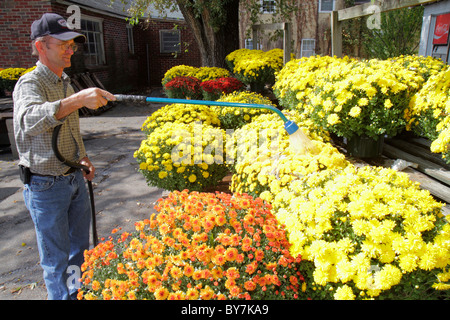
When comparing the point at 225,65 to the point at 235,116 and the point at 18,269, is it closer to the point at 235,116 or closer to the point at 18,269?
the point at 235,116

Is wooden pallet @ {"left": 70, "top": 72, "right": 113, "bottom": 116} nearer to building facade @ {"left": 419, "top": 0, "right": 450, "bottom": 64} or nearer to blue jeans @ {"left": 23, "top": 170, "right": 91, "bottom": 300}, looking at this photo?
blue jeans @ {"left": 23, "top": 170, "right": 91, "bottom": 300}

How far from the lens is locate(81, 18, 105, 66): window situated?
46.9 ft

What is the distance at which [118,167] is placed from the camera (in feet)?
21.0

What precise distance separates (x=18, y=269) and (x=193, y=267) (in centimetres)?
247

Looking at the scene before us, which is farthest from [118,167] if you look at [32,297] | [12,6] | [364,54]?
[364,54]

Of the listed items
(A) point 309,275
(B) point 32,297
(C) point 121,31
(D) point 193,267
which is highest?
(C) point 121,31

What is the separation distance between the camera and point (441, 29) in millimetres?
9586

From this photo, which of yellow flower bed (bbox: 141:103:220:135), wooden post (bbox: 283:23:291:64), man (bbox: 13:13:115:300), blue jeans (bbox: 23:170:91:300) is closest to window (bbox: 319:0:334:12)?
wooden post (bbox: 283:23:291:64)

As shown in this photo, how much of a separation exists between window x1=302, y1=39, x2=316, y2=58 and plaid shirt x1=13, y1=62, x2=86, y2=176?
19.7 metres

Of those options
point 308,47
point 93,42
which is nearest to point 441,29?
point 308,47

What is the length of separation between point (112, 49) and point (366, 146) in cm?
1536

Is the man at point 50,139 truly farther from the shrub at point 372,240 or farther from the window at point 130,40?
the window at point 130,40

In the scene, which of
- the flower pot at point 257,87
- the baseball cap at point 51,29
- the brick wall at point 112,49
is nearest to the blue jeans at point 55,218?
the baseball cap at point 51,29

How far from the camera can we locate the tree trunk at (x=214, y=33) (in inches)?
388
